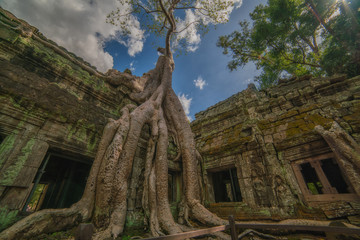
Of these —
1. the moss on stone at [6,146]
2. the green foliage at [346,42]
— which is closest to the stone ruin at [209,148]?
the moss on stone at [6,146]

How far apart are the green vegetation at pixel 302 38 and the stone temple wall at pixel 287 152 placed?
2.07 metres

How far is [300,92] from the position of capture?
14.3 ft

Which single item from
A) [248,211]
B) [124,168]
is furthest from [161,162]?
[248,211]

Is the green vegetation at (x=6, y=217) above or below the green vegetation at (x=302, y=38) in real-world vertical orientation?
below

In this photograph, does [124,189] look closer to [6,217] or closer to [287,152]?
[6,217]

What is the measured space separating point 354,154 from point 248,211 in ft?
7.83

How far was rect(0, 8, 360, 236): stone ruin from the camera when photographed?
271cm

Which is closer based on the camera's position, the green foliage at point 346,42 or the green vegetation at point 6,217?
the green vegetation at point 6,217

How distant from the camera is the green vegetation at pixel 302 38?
206 inches

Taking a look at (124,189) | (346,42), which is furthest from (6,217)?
(346,42)

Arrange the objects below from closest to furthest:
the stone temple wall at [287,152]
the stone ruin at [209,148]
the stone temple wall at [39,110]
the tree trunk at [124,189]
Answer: the tree trunk at [124,189] < the stone temple wall at [39,110] < the stone ruin at [209,148] < the stone temple wall at [287,152]

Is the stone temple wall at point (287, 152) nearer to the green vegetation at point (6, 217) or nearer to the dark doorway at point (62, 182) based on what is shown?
the green vegetation at point (6, 217)

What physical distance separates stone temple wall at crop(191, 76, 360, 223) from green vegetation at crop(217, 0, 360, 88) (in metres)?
2.07

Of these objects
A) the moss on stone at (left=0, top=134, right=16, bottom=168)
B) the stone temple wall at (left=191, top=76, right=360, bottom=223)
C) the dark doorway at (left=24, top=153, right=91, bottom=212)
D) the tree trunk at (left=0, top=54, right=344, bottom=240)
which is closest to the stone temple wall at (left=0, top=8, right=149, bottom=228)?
the moss on stone at (left=0, top=134, right=16, bottom=168)
